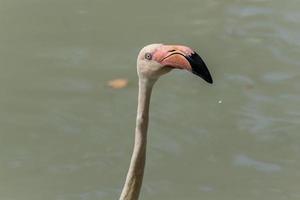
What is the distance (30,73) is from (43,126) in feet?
2.31

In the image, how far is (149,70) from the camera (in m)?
3.67

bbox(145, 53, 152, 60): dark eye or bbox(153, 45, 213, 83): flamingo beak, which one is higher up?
bbox(153, 45, 213, 83): flamingo beak

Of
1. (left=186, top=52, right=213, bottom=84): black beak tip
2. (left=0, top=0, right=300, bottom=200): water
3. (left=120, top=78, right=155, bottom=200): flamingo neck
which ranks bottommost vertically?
(left=0, top=0, right=300, bottom=200): water

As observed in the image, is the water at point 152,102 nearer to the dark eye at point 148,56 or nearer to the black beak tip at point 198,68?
the dark eye at point 148,56

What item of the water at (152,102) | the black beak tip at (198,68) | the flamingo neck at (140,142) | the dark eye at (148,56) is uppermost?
the black beak tip at (198,68)

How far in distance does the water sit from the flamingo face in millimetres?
1735

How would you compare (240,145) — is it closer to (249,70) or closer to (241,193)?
(241,193)

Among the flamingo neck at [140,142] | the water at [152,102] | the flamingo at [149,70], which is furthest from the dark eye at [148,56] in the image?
the water at [152,102]

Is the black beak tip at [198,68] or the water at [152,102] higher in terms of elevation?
the black beak tip at [198,68]

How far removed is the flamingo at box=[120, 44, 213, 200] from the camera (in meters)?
3.46

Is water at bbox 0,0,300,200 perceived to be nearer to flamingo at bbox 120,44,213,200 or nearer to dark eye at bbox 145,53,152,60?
flamingo at bbox 120,44,213,200

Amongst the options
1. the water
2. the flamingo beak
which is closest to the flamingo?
the flamingo beak

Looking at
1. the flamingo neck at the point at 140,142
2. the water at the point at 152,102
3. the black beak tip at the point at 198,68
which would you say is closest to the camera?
the black beak tip at the point at 198,68

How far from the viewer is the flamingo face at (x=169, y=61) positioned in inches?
136
